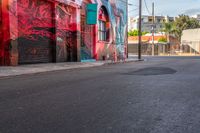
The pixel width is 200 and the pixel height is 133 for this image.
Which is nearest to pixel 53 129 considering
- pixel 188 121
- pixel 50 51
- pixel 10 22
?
pixel 188 121

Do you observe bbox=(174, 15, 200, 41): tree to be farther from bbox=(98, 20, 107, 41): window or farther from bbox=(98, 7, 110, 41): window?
bbox=(98, 20, 107, 41): window

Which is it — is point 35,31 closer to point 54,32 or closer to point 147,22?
point 54,32

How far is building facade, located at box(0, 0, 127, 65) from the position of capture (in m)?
15.9

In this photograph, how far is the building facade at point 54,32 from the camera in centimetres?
1586

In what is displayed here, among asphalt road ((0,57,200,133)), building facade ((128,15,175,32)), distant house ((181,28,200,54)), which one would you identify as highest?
building facade ((128,15,175,32))

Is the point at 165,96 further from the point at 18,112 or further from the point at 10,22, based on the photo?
the point at 10,22

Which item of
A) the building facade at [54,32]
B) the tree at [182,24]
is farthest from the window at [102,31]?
the tree at [182,24]

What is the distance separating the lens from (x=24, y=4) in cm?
1758

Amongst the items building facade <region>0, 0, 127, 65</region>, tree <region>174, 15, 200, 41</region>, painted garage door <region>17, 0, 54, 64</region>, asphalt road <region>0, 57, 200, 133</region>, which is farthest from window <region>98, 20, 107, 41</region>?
tree <region>174, 15, 200, 41</region>

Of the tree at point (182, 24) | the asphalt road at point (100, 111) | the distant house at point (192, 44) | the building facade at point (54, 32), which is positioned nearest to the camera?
the asphalt road at point (100, 111)

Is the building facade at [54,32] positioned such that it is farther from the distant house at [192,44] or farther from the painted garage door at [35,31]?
the distant house at [192,44]

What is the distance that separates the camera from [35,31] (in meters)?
18.5

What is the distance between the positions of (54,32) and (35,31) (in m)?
1.92

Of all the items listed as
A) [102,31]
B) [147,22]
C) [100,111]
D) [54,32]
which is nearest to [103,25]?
[102,31]
